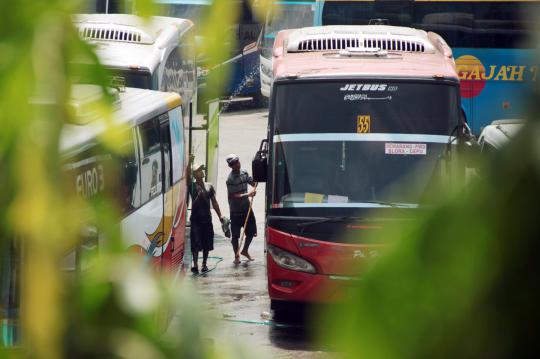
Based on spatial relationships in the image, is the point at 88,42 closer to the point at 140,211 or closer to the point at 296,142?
the point at 140,211

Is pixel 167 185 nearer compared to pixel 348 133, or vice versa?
pixel 348 133

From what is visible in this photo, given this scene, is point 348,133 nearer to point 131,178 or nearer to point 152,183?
point 152,183

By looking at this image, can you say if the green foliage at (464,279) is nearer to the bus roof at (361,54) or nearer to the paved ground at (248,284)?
the paved ground at (248,284)

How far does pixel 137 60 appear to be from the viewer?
13.6m

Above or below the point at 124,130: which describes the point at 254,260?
below

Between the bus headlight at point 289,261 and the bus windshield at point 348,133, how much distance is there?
0.47 meters

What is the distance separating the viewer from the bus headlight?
31.7 ft

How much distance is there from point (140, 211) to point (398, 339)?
8.39m

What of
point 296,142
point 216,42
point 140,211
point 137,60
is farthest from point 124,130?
Answer: point 137,60

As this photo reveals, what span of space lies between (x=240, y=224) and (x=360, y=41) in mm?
3291

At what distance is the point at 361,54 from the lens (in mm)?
10781

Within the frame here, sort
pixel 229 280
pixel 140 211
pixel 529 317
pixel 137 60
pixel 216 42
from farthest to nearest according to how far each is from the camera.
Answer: pixel 137 60
pixel 229 280
pixel 140 211
pixel 216 42
pixel 529 317

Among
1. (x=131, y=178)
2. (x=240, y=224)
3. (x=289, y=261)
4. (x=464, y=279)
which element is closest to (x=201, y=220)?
(x=240, y=224)

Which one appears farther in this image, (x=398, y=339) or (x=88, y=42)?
(x=88, y=42)
